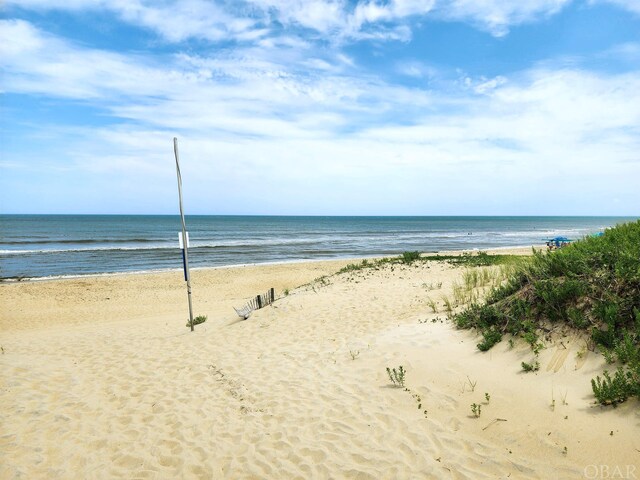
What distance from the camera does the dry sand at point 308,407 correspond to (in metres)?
4.26

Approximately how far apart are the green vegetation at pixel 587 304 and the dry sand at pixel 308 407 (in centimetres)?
27

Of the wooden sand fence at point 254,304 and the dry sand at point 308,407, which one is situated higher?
the wooden sand fence at point 254,304

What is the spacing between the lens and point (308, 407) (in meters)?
5.67

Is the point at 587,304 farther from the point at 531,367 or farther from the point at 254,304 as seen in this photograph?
the point at 254,304

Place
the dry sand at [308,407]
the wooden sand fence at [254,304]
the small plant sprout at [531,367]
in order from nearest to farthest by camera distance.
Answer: the dry sand at [308,407], the small plant sprout at [531,367], the wooden sand fence at [254,304]

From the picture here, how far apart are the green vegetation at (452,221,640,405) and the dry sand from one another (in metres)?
0.27

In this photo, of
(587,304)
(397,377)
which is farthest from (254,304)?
(587,304)

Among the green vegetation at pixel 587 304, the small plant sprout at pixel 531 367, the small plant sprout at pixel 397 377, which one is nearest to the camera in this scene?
the green vegetation at pixel 587 304

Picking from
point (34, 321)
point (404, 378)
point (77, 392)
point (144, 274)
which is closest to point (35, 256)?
point (144, 274)

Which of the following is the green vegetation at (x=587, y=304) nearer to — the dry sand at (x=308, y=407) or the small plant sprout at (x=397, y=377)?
the dry sand at (x=308, y=407)

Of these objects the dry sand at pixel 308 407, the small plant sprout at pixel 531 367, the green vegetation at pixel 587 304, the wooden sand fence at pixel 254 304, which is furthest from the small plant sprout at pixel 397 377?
the wooden sand fence at pixel 254 304

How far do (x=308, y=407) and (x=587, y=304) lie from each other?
14.7 feet

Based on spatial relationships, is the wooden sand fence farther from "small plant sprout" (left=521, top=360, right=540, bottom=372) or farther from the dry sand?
"small plant sprout" (left=521, top=360, right=540, bottom=372)

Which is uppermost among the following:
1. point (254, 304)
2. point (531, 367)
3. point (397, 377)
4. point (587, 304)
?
point (587, 304)
